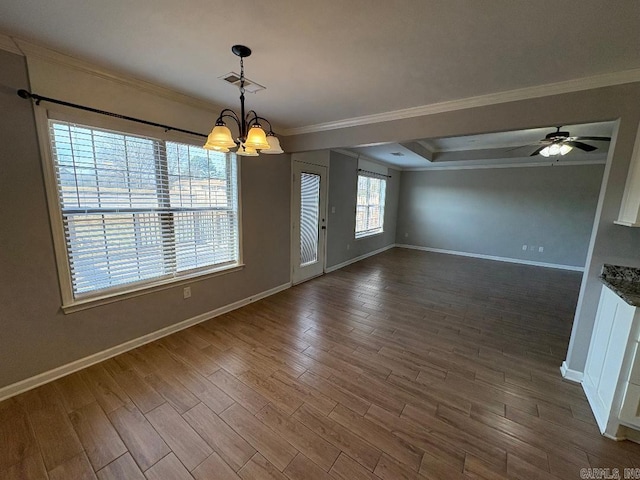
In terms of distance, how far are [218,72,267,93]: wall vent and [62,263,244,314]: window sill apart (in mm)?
2013

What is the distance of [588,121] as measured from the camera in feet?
6.54

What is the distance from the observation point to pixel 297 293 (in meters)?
4.05

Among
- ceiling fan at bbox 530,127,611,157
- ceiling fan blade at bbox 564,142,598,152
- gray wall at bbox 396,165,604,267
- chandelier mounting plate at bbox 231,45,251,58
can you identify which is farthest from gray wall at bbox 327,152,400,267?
ceiling fan blade at bbox 564,142,598,152

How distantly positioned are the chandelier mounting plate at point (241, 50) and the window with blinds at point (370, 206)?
14.4 ft

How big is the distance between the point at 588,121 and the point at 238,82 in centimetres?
281

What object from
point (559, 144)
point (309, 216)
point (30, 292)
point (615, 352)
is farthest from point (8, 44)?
point (559, 144)

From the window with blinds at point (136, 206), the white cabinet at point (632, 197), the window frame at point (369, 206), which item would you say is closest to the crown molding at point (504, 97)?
the white cabinet at point (632, 197)

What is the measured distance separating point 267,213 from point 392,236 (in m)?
5.28

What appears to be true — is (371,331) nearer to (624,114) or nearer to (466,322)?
(466,322)

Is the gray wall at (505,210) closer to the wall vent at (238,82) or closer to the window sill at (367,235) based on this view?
the window sill at (367,235)

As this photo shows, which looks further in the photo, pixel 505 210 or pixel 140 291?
pixel 505 210

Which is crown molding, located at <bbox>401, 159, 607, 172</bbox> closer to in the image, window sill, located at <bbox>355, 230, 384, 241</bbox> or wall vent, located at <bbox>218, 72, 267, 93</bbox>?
window sill, located at <bbox>355, 230, 384, 241</bbox>

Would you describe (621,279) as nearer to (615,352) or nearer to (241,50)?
(615,352)

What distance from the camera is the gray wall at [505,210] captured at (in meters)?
5.68
